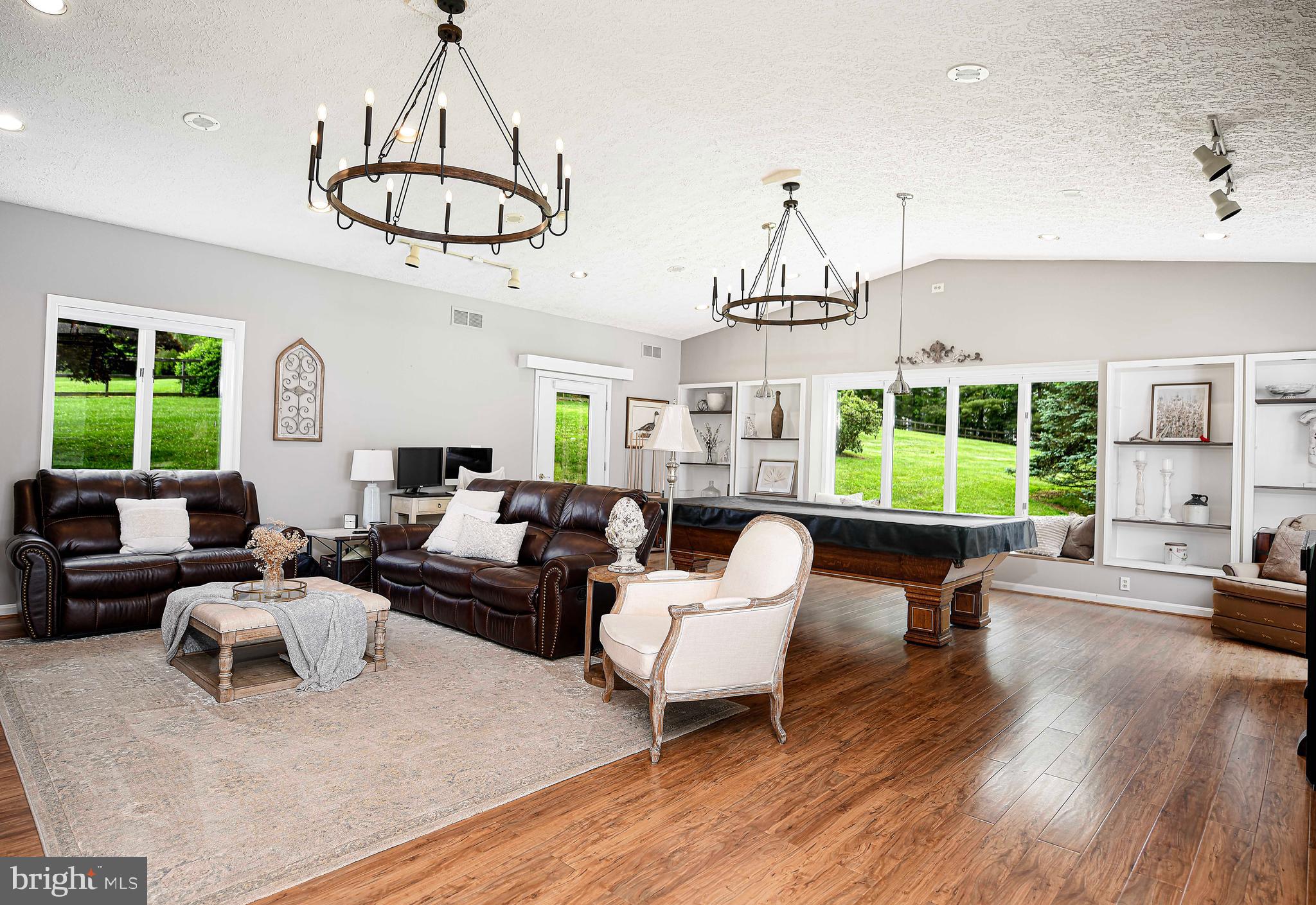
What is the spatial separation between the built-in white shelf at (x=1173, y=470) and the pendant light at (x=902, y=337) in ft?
6.04

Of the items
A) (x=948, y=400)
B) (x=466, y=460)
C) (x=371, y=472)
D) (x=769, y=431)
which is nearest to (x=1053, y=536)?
(x=948, y=400)

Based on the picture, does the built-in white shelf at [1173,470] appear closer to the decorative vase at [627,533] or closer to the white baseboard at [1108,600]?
the white baseboard at [1108,600]

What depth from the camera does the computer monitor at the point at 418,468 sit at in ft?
21.9

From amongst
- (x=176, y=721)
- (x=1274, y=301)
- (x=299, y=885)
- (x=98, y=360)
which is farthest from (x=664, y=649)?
(x=1274, y=301)

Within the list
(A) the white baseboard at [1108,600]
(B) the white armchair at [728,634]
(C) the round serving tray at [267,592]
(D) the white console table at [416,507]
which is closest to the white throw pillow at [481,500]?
(D) the white console table at [416,507]

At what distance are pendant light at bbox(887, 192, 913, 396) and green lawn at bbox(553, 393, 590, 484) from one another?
3463 millimetres

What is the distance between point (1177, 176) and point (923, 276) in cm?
348

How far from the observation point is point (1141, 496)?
6375 millimetres

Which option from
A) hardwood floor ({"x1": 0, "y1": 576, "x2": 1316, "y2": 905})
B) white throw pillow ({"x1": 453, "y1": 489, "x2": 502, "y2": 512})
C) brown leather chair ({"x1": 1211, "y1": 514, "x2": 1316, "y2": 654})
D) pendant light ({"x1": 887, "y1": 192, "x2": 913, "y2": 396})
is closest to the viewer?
hardwood floor ({"x1": 0, "y1": 576, "x2": 1316, "y2": 905})

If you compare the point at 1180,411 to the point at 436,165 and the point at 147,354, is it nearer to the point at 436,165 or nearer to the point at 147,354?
the point at 436,165

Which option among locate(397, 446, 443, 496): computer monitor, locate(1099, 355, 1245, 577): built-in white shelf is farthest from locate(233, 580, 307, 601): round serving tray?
locate(1099, 355, 1245, 577): built-in white shelf

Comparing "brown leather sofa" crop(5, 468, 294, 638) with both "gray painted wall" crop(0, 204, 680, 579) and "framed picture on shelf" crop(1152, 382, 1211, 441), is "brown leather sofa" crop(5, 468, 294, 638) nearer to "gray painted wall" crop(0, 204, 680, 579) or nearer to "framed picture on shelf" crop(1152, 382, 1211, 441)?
"gray painted wall" crop(0, 204, 680, 579)

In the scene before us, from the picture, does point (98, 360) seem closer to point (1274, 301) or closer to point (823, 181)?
point (823, 181)

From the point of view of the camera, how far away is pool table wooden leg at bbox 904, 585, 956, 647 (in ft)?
15.3
